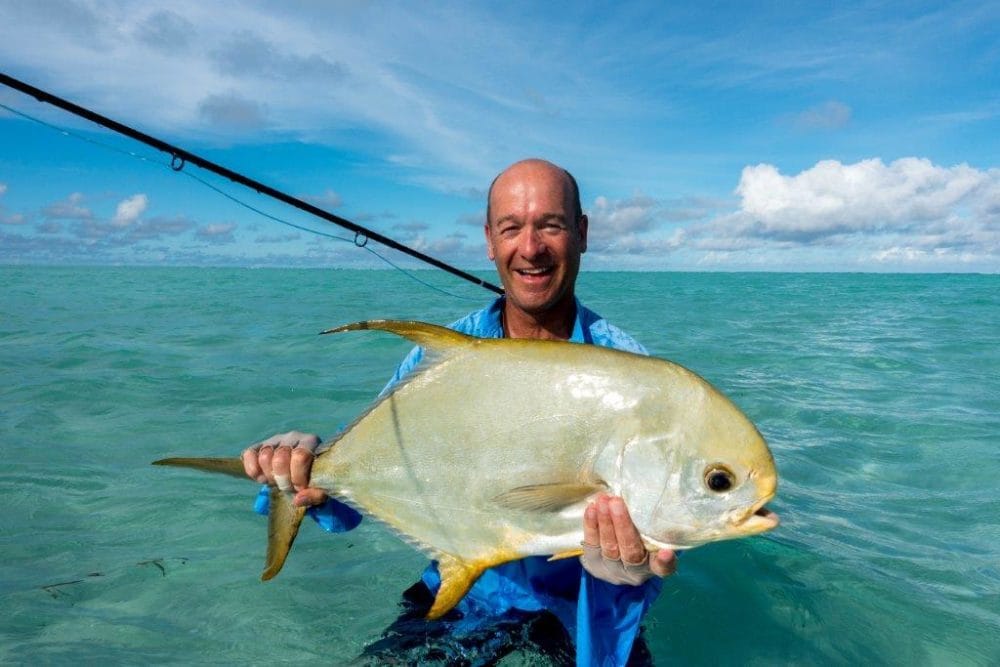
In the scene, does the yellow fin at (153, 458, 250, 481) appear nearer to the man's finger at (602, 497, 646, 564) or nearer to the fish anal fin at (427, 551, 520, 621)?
the fish anal fin at (427, 551, 520, 621)

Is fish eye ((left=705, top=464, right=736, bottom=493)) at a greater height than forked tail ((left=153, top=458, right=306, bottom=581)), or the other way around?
fish eye ((left=705, top=464, right=736, bottom=493))

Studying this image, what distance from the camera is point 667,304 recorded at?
30.7 meters

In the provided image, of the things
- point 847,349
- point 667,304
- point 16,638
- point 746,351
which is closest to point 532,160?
point 16,638

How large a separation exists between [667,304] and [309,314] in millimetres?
16544

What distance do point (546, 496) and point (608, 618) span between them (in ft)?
2.52

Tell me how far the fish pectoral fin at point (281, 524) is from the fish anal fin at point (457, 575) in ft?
1.68

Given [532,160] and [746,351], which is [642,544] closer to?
[532,160]

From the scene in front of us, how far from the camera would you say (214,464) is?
6.55 ft

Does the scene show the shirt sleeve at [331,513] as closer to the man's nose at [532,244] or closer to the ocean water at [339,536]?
the man's nose at [532,244]

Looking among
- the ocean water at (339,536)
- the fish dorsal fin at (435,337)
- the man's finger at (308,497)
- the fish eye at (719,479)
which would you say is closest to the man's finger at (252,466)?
the man's finger at (308,497)

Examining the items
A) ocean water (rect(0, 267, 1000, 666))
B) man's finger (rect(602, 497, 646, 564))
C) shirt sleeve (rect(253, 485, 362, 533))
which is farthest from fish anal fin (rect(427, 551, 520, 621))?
ocean water (rect(0, 267, 1000, 666))

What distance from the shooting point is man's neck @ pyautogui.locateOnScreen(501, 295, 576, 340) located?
2.69 meters

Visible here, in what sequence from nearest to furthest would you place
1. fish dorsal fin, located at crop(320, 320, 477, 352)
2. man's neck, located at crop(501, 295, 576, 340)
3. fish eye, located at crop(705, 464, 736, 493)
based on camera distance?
fish eye, located at crop(705, 464, 736, 493)
fish dorsal fin, located at crop(320, 320, 477, 352)
man's neck, located at crop(501, 295, 576, 340)

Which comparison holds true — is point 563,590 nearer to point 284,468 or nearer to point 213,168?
point 284,468
